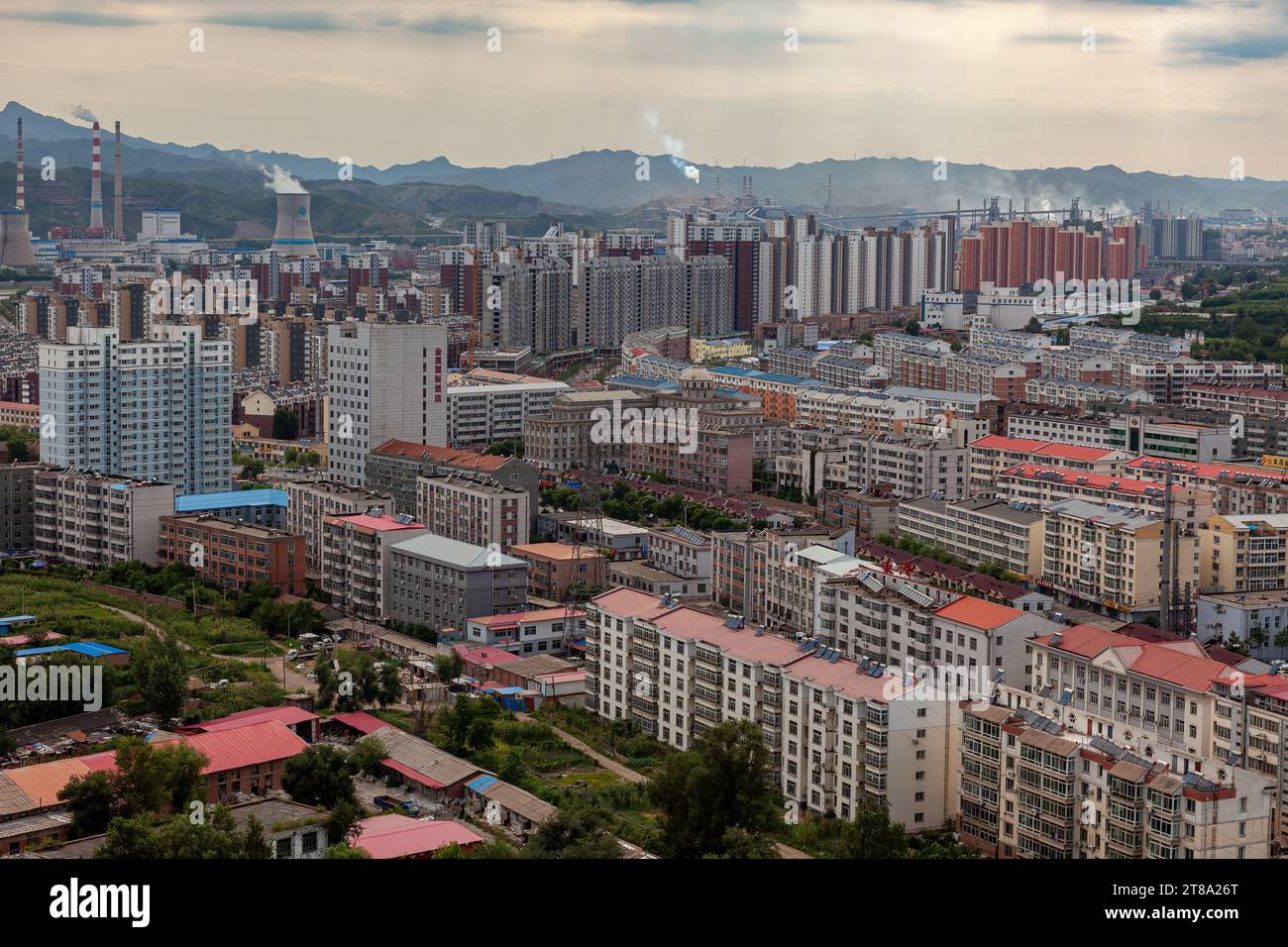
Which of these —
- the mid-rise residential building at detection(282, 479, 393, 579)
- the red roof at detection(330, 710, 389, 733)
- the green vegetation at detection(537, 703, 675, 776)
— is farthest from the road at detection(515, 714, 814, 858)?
the mid-rise residential building at detection(282, 479, 393, 579)

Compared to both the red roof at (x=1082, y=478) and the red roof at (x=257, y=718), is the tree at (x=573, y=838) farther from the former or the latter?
the red roof at (x=1082, y=478)

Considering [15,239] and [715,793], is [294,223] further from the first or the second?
[715,793]

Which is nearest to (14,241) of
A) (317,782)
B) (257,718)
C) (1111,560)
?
(1111,560)

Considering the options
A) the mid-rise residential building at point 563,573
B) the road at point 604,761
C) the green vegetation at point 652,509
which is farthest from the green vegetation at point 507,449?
the road at point 604,761

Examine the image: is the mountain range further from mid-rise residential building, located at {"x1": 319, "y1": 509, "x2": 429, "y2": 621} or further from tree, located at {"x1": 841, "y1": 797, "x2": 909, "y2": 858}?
tree, located at {"x1": 841, "y1": 797, "x2": 909, "y2": 858}
